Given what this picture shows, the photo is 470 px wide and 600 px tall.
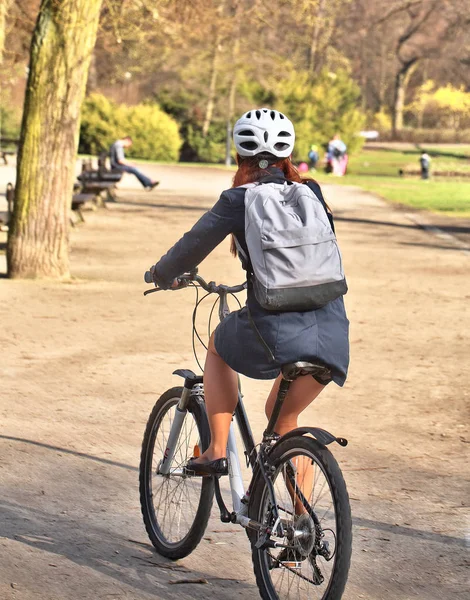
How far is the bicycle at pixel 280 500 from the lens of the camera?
4094mm

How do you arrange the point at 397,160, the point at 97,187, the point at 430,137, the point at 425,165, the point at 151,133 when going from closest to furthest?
1. the point at 97,187
2. the point at 425,165
3. the point at 151,133
4. the point at 397,160
5. the point at 430,137

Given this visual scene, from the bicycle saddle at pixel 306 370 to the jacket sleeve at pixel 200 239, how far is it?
1.68ft

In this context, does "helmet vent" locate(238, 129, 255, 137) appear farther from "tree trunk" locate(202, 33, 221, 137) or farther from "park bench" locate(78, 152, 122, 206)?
"tree trunk" locate(202, 33, 221, 137)

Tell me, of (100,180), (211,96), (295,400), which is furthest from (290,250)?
(211,96)

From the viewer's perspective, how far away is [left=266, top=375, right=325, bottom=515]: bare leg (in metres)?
→ 4.25

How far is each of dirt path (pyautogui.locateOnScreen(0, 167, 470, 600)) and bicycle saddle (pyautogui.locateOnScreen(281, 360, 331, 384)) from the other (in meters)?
0.92

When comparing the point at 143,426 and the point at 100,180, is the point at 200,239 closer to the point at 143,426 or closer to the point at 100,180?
the point at 143,426

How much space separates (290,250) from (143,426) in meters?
3.35

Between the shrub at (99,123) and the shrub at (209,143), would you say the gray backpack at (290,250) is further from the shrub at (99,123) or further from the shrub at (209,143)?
the shrub at (209,143)

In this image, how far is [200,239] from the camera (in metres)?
4.46

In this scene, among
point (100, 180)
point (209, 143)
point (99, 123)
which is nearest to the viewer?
point (100, 180)

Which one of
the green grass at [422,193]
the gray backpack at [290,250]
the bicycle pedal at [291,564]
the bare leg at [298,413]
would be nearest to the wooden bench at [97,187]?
the green grass at [422,193]

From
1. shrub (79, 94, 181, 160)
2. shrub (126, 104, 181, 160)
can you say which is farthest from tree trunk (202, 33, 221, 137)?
shrub (126, 104, 181, 160)

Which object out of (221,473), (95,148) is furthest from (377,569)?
(95,148)
